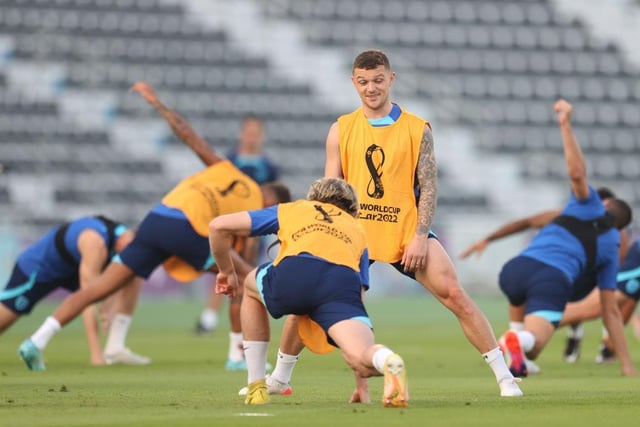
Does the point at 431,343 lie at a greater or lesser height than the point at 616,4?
lesser

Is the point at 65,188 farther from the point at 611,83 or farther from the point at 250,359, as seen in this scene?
the point at 250,359

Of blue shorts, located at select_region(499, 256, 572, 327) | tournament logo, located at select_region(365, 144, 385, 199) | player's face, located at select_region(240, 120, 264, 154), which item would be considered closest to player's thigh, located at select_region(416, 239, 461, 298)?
tournament logo, located at select_region(365, 144, 385, 199)

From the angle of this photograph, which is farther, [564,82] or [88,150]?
[564,82]

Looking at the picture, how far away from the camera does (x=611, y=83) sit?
32438 mm

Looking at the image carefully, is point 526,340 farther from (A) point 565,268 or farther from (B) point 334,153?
(B) point 334,153

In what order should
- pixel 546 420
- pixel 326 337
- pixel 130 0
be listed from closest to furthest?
pixel 546 420 → pixel 326 337 → pixel 130 0

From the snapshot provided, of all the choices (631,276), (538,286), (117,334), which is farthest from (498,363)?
(631,276)

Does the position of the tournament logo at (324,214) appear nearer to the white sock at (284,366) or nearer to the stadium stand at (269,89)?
the white sock at (284,366)

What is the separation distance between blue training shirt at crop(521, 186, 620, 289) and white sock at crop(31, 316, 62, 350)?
4250mm

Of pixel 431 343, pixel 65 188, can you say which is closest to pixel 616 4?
pixel 65 188

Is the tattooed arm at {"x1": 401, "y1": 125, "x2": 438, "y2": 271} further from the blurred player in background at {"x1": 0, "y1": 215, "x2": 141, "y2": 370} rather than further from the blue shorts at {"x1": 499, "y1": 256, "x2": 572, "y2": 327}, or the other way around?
the blurred player in background at {"x1": 0, "y1": 215, "x2": 141, "y2": 370}

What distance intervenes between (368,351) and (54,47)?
24.0 meters

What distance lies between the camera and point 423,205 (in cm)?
829

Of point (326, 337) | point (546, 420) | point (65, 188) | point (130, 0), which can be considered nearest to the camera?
point (546, 420)
